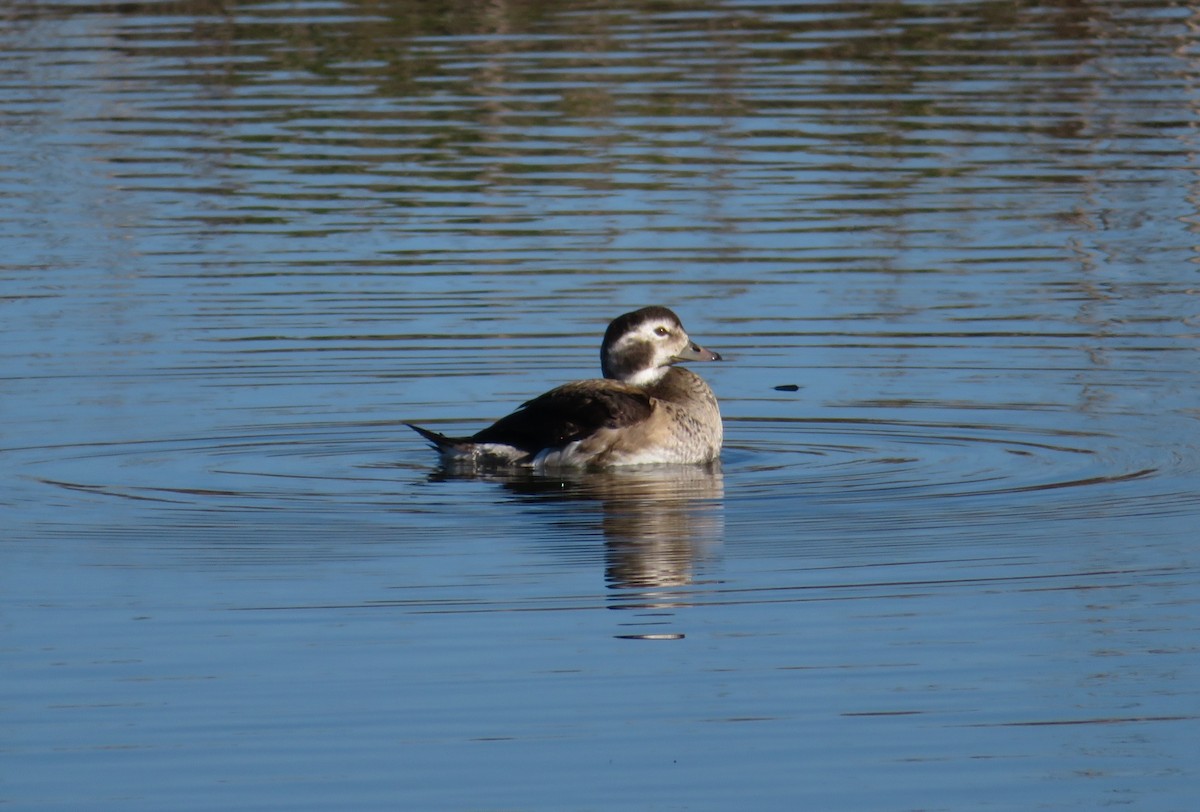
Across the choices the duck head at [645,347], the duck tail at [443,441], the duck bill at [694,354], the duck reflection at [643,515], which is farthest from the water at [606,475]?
the duck head at [645,347]

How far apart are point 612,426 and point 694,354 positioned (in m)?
1.03

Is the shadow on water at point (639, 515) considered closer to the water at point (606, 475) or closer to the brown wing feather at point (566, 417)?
the water at point (606, 475)

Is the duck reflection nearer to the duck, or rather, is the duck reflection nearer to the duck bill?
the duck

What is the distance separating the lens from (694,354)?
41.7 ft

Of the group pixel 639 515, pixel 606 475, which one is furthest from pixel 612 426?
pixel 639 515

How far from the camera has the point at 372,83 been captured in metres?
25.7

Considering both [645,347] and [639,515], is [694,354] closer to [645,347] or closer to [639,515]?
[645,347]

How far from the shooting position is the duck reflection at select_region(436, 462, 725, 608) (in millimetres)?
9422

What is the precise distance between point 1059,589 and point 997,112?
47.2 feet

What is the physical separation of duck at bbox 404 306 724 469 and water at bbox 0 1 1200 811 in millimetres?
163

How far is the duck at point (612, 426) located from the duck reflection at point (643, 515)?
0.07m

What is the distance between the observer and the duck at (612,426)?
38.2ft

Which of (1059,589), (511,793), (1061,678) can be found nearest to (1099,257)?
(1059,589)

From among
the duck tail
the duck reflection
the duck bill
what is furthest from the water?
the duck bill
